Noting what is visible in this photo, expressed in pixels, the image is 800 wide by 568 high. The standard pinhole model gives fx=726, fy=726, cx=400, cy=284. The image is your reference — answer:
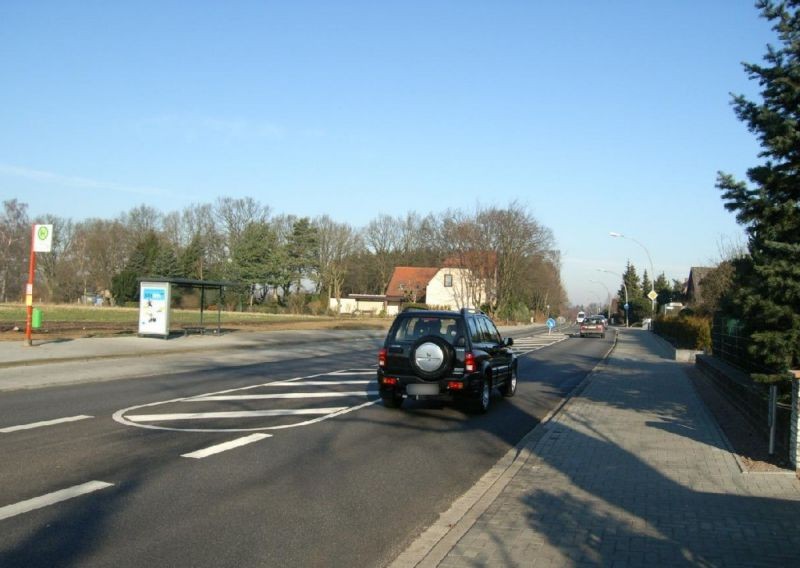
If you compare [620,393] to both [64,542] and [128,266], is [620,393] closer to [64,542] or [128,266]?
[64,542]

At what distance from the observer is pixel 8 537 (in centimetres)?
520

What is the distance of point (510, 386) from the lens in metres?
15.0

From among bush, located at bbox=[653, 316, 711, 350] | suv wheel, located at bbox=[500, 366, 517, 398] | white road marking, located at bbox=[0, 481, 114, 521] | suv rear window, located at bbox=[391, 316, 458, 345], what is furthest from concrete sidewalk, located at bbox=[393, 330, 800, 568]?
bush, located at bbox=[653, 316, 711, 350]

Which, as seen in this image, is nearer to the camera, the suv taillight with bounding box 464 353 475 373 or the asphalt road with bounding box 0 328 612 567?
the asphalt road with bounding box 0 328 612 567

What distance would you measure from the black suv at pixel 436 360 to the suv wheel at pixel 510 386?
1.87 meters

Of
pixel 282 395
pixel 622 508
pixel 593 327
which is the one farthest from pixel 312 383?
pixel 593 327

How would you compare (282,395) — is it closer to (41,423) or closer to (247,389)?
(247,389)

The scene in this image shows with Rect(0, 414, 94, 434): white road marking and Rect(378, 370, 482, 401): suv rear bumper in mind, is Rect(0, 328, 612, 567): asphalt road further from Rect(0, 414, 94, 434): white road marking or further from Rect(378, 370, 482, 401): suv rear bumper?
Rect(378, 370, 482, 401): suv rear bumper

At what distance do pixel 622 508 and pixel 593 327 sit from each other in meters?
46.3

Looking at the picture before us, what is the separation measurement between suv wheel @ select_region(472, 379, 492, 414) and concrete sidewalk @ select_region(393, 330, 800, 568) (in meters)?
1.49

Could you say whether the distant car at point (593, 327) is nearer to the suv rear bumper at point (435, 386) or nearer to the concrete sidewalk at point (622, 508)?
the suv rear bumper at point (435, 386)

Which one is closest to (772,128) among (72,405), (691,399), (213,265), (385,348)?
(385,348)

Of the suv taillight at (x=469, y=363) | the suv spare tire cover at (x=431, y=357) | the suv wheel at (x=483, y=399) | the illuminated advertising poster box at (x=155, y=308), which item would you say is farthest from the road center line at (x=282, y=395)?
the illuminated advertising poster box at (x=155, y=308)

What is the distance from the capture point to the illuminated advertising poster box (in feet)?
89.1
